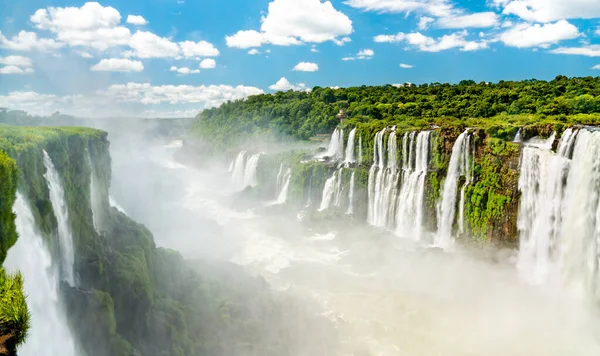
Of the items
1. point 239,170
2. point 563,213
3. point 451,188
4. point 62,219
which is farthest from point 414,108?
point 62,219

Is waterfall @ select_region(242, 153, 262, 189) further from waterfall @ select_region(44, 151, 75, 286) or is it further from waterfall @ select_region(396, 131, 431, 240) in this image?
waterfall @ select_region(44, 151, 75, 286)

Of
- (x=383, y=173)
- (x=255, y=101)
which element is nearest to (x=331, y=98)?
(x=255, y=101)

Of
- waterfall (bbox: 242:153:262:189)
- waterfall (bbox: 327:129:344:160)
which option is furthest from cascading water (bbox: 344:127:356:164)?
waterfall (bbox: 242:153:262:189)

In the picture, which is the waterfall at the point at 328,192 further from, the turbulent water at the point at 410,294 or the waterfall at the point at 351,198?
the turbulent water at the point at 410,294

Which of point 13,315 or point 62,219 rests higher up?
point 62,219

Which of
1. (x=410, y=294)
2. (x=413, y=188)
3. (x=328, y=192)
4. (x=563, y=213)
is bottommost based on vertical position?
(x=410, y=294)

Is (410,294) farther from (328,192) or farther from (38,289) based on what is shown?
(38,289)

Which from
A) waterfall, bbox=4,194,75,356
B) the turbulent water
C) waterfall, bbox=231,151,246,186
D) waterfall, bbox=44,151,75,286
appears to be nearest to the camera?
waterfall, bbox=4,194,75,356
